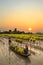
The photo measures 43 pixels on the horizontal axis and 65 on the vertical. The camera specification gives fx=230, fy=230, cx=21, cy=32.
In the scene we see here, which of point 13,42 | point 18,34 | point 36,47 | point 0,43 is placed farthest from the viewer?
point 0,43

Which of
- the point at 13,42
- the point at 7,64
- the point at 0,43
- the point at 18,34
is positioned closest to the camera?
the point at 7,64

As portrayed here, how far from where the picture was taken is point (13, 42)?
31.6 feet

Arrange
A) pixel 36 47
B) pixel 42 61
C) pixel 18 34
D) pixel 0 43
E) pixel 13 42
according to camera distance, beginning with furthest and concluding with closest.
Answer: pixel 0 43 < pixel 36 47 < pixel 13 42 < pixel 18 34 < pixel 42 61

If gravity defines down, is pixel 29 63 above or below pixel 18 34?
below

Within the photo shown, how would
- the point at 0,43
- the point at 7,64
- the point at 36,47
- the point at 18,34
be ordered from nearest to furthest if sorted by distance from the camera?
the point at 7,64 < the point at 18,34 < the point at 36,47 < the point at 0,43

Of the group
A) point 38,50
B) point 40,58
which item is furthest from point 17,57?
point 38,50

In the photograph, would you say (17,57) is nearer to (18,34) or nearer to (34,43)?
(18,34)

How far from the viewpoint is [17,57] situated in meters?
8.32

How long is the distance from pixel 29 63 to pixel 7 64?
0.74m

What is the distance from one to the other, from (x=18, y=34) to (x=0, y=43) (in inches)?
139

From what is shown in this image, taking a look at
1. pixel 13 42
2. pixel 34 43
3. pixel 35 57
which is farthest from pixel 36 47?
pixel 35 57

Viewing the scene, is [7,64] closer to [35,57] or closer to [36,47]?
[35,57]

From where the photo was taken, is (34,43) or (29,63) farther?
(34,43)

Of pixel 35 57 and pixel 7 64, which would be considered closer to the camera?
pixel 7 64
